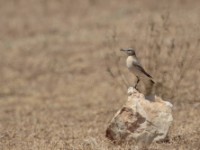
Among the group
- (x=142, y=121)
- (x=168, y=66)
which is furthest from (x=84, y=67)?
(x=142, y=121)

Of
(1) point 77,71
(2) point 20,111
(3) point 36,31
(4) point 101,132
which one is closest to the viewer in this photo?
(4) point 101,132

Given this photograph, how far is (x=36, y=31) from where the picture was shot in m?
25.2

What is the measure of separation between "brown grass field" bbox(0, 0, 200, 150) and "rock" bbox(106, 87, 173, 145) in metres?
0.20

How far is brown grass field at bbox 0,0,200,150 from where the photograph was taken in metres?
10.5

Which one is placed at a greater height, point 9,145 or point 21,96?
point 9,145

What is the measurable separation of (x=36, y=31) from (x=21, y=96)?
9183mm

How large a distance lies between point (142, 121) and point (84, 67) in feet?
34.4

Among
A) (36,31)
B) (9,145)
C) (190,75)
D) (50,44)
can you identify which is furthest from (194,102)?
(36,31)

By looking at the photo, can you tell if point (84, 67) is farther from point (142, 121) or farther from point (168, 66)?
point (142, 121)

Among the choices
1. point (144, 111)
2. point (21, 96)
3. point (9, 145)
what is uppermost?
point (144, 111)

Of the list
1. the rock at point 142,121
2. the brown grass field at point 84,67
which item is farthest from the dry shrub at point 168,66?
the rock at point 142,121

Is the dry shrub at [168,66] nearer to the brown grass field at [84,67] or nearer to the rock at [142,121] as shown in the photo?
the brown grass field at [84,67]

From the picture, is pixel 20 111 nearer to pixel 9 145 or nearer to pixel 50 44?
pixel 9 145

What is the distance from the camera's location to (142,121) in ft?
27.9
